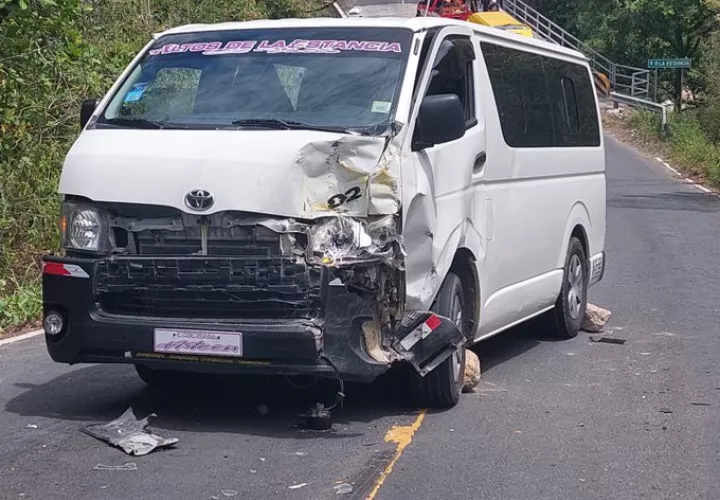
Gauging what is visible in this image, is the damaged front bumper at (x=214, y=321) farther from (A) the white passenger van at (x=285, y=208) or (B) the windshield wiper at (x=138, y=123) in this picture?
(B) the windshield wiper at (x=138, y=123)

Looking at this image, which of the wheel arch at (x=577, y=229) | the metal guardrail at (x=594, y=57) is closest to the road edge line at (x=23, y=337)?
the wheel arch at (x=577, y=229)

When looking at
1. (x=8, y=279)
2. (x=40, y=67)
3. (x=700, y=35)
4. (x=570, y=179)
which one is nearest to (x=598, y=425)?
(x=570, y=179)

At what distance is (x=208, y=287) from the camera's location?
20.5 ft

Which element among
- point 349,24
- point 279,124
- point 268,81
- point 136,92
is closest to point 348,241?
point 279,124

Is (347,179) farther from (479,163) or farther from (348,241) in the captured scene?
(479,163)

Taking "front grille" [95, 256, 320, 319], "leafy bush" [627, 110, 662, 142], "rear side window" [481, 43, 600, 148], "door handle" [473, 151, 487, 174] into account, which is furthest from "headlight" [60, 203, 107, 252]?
"leafy bush" [627, 110, 662, 142]

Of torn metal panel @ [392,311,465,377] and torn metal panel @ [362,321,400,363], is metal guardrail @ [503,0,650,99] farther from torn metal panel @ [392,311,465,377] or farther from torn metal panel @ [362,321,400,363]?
torn metal panel @ [362,321,400,363]

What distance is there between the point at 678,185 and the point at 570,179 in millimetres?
17744

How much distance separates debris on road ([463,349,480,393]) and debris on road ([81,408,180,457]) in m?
2.08

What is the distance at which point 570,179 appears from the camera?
9.72 m

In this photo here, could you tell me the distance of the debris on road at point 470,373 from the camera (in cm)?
763

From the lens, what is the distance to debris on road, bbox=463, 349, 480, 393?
763cm

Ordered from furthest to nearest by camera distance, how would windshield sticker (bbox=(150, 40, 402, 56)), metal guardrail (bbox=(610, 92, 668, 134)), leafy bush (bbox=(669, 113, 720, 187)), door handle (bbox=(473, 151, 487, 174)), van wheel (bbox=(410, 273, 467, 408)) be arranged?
metal guardrail (bbox=(610, 92, 668, 134))
leafy bush (bbox=(669, 113, 720, 187))
door handle (bbox=(473, 151, 487, 174))
windshield sticker (bbox=(150, 40, 402, 56))
van wheel (bbox=(410, 273, 467, 408))

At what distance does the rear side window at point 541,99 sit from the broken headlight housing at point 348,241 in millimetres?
2177
